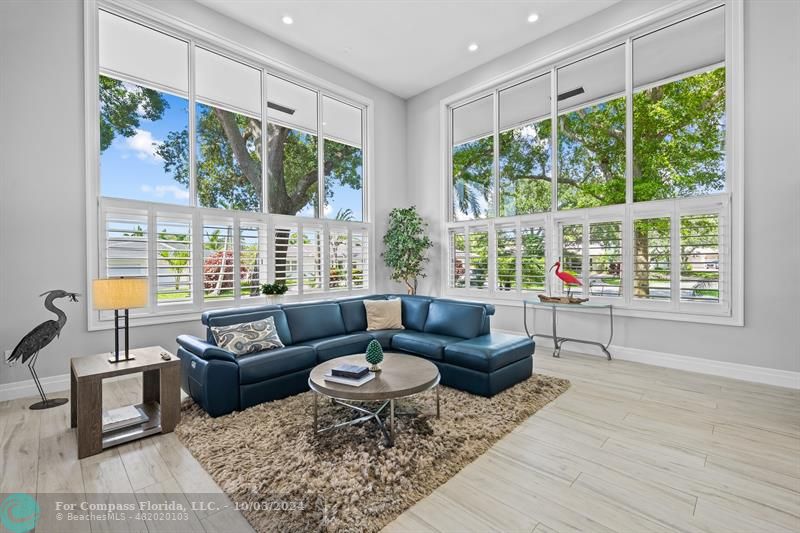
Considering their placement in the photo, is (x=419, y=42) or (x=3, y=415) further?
(x=419, y=42)

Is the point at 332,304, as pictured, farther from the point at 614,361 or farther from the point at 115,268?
the point at 614,361

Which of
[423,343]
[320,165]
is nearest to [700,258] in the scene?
[423,343]

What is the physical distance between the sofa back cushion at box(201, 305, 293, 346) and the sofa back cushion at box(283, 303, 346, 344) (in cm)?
8

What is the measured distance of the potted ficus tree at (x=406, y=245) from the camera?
20.5 feet

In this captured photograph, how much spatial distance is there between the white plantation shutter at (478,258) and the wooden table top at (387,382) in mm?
3292

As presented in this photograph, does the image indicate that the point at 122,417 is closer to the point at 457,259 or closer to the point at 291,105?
the point at 291,105

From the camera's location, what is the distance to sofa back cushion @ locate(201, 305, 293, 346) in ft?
11.7

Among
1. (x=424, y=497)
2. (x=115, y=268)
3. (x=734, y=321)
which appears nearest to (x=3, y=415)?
(x=115, y=268)

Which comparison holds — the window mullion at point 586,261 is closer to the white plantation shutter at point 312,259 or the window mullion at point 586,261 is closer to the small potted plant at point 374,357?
the small potted plant at point 374,357

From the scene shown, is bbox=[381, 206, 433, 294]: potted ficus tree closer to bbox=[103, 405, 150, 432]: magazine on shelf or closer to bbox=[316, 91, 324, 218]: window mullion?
bbox=[316, 91, 324, 218]: window mullion

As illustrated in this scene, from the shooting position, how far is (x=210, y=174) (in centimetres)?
467

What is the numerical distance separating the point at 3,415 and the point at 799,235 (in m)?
7.27

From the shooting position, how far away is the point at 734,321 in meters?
3.82

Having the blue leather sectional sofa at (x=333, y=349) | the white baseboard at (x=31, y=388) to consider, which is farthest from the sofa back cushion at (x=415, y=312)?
the white baseboard at (x=31, y=388)
